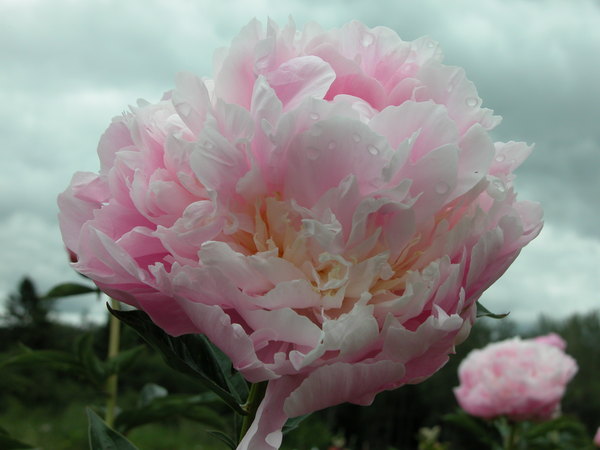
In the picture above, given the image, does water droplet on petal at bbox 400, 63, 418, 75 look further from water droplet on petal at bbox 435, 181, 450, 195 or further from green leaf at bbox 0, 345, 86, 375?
green leaf at bbox 0, 345, 86, 375

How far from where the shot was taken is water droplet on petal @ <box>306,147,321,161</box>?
0.57 metres

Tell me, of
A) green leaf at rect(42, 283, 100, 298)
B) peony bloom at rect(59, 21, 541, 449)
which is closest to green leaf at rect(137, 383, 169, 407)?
green leaf at rect(42, 283, 100, 298)

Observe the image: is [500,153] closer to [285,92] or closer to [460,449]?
[285,92]

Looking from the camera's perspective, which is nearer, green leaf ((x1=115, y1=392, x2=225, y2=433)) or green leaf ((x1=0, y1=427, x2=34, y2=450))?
green leaf ((x1=0, y1=427, x2=34, y2=450))

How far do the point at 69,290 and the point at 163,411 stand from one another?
38 cm

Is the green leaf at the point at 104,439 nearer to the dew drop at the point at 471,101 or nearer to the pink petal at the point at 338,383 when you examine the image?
the pink petal at the point at 338,383

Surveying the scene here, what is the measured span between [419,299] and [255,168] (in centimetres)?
18

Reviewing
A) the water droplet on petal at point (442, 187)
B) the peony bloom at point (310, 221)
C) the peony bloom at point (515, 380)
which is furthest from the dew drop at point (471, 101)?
the peony bloom at point (515, 380)

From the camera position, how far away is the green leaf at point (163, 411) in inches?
59.4

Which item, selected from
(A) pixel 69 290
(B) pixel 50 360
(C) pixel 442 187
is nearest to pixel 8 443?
(B) pixel 50 360

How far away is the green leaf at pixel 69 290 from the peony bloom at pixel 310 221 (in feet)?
3.26

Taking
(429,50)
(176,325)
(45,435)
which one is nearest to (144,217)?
(176,325)

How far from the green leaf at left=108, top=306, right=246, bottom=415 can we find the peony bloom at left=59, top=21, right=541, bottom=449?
2.0 inches

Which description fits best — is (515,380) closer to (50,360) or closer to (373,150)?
(50,360)
